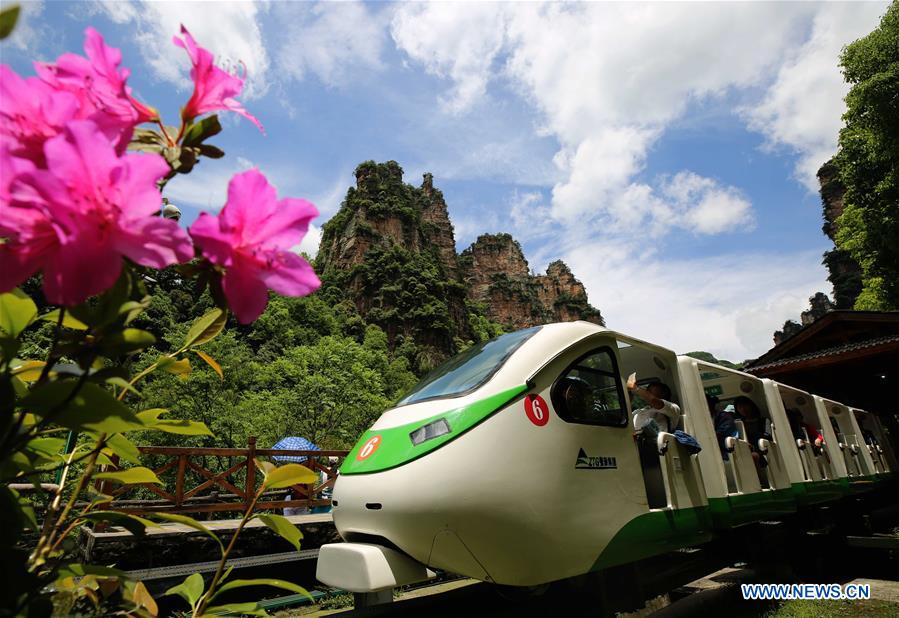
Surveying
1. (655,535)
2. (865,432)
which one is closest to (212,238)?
(655,535)

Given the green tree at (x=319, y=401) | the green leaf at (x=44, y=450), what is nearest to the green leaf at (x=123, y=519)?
the green leaf at (x=44, y=450)

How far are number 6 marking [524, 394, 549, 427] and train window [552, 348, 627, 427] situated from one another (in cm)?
11

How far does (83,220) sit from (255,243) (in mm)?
205

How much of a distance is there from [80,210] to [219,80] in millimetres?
374

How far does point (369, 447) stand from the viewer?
124 inches

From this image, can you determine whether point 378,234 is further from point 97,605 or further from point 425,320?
point 97,605

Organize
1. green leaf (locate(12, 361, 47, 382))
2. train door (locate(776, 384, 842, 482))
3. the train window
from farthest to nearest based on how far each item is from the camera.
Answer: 1. train door (locate(776, 384, 842, 482))
2. the train window
3. green leaf (locate(12, 361, 47, 382))

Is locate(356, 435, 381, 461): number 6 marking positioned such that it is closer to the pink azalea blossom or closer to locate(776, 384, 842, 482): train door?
the pink azalea blossom

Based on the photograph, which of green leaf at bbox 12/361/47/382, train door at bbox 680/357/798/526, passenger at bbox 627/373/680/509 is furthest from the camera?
train door at bbox 680/357/798/526

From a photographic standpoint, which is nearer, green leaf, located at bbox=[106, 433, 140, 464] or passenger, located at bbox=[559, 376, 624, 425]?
green leaf, located at bbox=[106, 433, 140, 464]

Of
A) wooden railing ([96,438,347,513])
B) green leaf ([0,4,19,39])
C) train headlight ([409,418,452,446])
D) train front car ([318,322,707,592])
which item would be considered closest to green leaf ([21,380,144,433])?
green leaf ([0,4,19,39])

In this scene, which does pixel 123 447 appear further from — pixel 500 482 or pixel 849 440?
pixel 849 440

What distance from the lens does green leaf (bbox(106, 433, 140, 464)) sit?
1.00 m

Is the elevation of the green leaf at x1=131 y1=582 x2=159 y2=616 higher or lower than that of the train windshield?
lower
